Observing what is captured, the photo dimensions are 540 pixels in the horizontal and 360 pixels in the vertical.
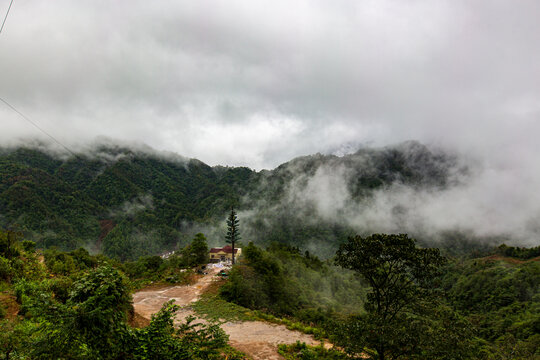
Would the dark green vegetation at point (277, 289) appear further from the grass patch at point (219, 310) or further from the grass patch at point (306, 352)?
the grass patch at point (306, 352)

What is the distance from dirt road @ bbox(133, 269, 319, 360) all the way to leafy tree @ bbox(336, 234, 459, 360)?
5.79 m

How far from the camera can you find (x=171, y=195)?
132 metres

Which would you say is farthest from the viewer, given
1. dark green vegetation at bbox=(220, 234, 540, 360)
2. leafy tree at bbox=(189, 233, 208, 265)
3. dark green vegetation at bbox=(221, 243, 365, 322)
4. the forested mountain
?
the forested mountain

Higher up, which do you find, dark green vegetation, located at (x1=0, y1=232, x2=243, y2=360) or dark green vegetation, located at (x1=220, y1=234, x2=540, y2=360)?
dark green vegetation, located at (x1=0, y1=232, x2=243, y2=360)

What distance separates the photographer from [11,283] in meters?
10.3

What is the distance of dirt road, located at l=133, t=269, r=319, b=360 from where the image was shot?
515 inches

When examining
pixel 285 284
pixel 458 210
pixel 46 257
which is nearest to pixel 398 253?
pixel 285 284

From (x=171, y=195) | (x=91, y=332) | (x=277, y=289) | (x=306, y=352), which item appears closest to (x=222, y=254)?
(x=277, y=289)

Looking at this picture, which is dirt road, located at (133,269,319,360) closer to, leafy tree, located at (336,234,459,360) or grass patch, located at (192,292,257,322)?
grass patch, located at (192,292,257,322)

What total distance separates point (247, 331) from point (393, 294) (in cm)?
1014

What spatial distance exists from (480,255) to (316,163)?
333 ft

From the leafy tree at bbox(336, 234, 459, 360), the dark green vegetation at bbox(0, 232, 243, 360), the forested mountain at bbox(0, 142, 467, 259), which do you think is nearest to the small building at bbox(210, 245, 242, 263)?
the forested mountain at bbox(0, 142, 467, 259)

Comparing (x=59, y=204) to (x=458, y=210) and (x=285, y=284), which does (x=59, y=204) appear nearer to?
(x=285, y=284)

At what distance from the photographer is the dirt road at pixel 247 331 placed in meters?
13.1
